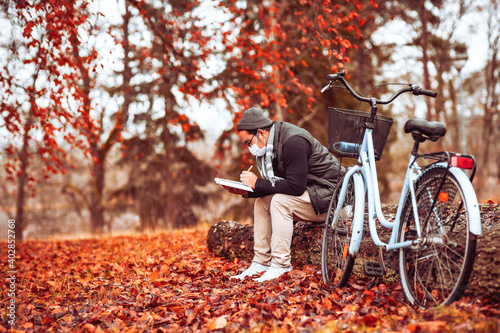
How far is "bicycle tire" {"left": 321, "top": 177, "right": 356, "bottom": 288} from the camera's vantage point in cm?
306

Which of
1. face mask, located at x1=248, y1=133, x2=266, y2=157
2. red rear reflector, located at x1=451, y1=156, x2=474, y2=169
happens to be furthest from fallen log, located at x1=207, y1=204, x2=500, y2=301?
face mask, located at x1=248, y1=133, x2=266, y2=157

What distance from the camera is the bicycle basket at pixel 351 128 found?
120 inches

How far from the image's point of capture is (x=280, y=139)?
3518 millimetres

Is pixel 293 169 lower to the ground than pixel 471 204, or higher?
higher

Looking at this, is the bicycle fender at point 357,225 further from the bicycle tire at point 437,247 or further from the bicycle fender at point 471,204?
the bicycle fender at point 471,204

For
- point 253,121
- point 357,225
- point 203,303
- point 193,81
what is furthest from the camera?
point 193,81

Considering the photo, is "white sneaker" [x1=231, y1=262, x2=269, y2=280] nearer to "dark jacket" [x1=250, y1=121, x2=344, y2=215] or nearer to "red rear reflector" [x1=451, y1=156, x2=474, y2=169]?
"dark jacket" [x1=250, y1=121, x2=344, y2=215]

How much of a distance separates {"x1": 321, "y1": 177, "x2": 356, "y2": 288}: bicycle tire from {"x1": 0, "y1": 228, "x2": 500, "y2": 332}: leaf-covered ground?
0.12 m

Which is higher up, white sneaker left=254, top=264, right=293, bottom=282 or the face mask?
the face mask

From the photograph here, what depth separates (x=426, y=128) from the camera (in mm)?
2363

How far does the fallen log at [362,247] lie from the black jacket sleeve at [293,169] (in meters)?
0.68

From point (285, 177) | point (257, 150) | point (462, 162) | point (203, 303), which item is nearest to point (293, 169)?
point (285, 177)

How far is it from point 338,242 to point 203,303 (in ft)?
3.98

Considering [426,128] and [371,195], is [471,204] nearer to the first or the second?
[426,128]
